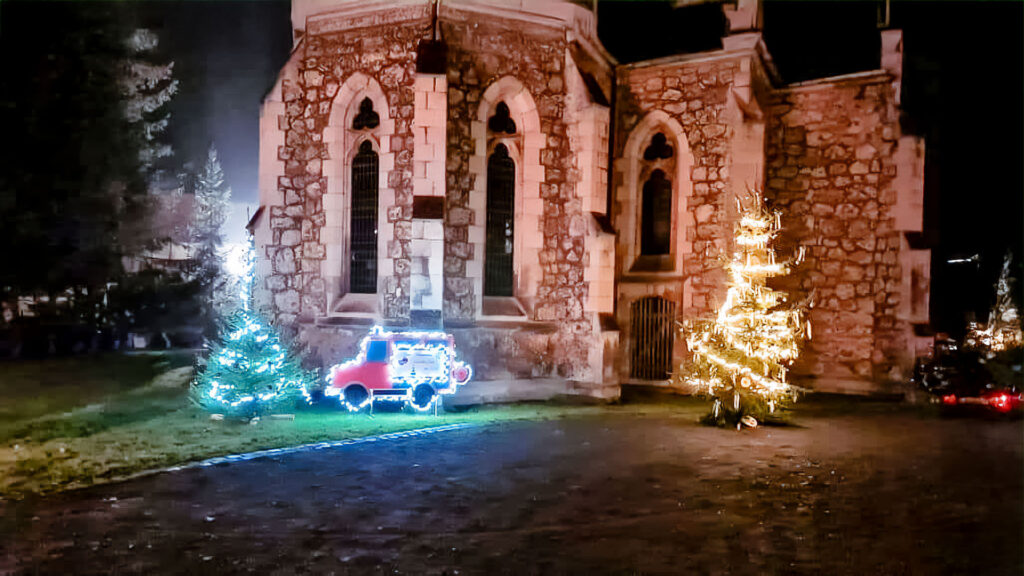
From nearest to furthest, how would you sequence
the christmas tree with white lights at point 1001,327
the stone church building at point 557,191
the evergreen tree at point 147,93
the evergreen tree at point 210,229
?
the stone church building at point 557,191
the christmas tree with white lights at point 1001,327
the evergreen tree at point 147,93
the evergreen tree at point 210,229

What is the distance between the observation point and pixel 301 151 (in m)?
15.6

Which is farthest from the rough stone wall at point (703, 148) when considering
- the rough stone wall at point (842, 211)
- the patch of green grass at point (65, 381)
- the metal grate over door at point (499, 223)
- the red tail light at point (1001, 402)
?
the patch of green grass at point (65, 381)

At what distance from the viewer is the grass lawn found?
9.09 metres

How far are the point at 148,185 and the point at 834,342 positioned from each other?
22.9 meters

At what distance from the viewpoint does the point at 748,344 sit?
12.6m

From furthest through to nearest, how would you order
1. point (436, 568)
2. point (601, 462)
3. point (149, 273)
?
point (149, 273), point (601, 462), point (436, 568)

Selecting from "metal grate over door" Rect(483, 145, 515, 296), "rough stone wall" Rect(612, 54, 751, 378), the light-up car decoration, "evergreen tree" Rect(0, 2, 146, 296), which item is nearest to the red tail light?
"rough stone wall" Rect(612, 54, 751, 378)

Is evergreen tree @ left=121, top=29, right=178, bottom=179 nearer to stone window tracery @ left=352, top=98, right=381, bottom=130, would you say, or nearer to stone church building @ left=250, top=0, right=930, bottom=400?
stone church building @ left=250, top=0, right=930, bottom=400

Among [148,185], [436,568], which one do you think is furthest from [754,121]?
[148,185]

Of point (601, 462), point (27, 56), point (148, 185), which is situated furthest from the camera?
point (148, 185)

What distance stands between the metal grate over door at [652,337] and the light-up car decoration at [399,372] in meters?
5.77

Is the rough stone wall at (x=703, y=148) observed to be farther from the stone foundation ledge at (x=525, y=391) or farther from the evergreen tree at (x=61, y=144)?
the evergreen tree at (x=61, y=144)

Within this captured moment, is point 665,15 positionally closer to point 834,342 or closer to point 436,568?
point 834,342

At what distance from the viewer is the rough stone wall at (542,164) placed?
1453 centimetres
